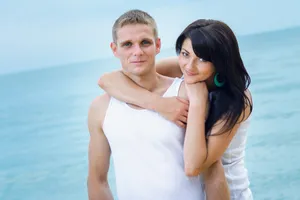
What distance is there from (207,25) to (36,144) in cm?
810

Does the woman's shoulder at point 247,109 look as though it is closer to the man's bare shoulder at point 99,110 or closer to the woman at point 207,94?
the woman at point 207,94

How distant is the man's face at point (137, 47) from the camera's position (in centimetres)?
188

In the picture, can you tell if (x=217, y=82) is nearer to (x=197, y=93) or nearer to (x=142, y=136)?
(x=197, y=93)

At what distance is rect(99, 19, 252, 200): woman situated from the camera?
6.02ft

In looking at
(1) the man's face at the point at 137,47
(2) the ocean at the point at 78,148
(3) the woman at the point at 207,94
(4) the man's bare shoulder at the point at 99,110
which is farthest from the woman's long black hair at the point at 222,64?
(2) the ocean at the point at 78,148

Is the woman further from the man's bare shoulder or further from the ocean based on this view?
the ocean

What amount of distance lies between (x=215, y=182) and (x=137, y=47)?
551 mm

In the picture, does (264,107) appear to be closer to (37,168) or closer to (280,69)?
(37,168)

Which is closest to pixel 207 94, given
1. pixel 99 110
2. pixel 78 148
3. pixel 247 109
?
pixel 247 109

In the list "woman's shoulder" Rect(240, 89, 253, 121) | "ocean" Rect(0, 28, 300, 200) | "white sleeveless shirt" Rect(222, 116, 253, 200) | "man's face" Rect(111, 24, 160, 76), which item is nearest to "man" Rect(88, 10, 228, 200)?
"man's face" Rect(111, 24, 160, 76)

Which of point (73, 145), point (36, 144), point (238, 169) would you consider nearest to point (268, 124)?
point (73, 145)

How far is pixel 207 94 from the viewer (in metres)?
1.91

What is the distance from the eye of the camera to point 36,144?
9.58 meters

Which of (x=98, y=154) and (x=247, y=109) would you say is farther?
(x=98, y=154)
